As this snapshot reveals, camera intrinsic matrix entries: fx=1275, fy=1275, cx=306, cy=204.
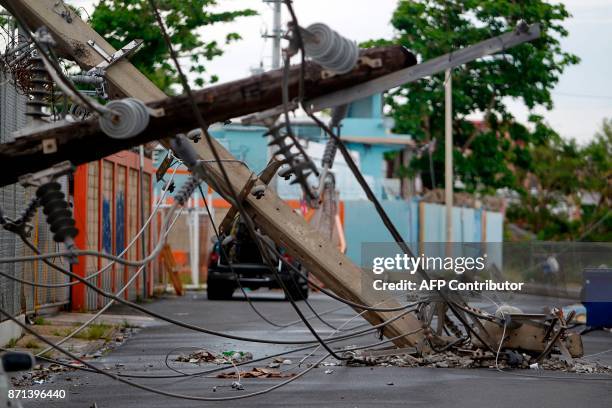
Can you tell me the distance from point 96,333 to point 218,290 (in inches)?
463

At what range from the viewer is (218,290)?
30281 millimetres

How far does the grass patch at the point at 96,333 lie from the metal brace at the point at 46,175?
944cm

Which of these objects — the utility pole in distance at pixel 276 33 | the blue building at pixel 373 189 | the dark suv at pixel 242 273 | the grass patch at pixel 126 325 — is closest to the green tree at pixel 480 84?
the blue building at pixel 373 189

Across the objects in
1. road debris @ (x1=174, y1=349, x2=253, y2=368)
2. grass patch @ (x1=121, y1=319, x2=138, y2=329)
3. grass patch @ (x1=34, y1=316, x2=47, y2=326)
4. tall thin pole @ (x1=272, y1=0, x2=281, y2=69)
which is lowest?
grass patch @ (x1=121, y1=319, x2=138, y2=329)

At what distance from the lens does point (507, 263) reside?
1086 inches

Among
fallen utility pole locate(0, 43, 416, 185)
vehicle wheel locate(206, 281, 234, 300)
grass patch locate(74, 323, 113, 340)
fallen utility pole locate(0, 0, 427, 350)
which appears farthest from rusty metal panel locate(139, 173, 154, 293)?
fallen utility pole locate(0, 43, 416, 185)

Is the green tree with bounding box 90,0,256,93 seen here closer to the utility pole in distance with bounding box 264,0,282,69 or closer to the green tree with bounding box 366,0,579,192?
the utility pole in distance with bounding box 264,0,282,69

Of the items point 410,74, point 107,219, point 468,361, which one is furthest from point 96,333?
point 410,74

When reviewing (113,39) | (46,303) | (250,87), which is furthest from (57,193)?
(113,39)

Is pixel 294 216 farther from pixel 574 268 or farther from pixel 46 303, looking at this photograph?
pixel 574 268

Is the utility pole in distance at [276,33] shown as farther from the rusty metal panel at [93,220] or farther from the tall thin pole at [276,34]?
the rusty metal panel at [93,220]

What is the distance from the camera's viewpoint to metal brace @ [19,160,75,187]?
29.0 feet

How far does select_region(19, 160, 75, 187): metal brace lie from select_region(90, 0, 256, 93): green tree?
2381cm

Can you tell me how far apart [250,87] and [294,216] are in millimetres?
5487
